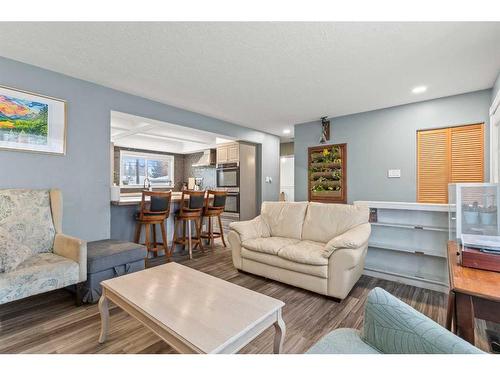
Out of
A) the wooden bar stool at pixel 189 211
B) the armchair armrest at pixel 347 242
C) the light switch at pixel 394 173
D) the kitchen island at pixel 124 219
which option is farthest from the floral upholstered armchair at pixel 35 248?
the light switch at pixel 394 173

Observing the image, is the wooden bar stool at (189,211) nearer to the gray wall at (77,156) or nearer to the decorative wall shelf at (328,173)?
the gray wall at (77,156)

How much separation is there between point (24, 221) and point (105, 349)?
1.59 m

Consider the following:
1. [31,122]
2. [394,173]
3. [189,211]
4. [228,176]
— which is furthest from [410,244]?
[31,122]

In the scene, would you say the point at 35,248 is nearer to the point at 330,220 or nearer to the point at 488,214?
the point at 330,220

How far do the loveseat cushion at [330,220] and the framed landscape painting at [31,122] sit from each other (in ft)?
10.2

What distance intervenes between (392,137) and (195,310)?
12.0ft

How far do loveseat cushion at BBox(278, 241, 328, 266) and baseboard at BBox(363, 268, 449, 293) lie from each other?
956 millimetres

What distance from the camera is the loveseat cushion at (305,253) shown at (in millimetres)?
2371

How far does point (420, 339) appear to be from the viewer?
85 cm

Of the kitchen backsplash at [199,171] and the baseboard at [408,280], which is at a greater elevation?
the kitchen backsplash at [199,171]

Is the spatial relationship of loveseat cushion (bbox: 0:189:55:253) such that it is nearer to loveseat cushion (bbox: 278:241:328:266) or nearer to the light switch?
loveseat cushion (bbox: 278:241:328:266)

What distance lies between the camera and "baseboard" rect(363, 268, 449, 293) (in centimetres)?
266

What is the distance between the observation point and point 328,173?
4.22 metres
